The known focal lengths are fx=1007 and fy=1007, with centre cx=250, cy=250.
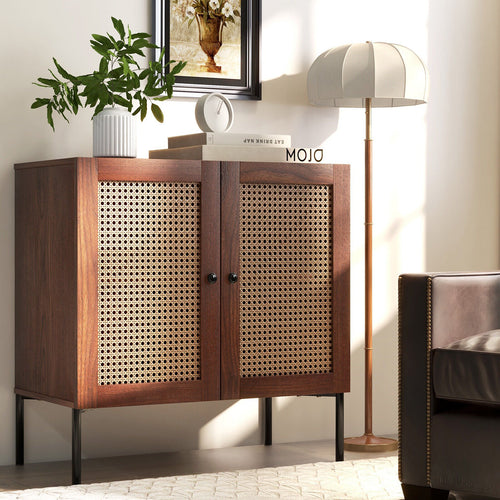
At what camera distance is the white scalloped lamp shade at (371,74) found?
332 centimetres

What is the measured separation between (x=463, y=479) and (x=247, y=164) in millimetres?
1122

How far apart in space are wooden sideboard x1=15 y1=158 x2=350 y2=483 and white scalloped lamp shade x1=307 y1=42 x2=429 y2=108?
33cm

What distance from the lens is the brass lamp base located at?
3.46 metres

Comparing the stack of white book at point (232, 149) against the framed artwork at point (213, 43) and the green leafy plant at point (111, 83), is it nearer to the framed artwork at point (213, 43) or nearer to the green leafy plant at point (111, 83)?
the green leafy plant at point (111, 83)

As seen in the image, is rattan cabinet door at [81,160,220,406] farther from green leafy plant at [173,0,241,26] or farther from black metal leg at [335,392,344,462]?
green leafy plant at [173,0,241,26]

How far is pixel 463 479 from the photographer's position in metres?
2.53

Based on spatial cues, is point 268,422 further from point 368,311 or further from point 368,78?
point 368,78

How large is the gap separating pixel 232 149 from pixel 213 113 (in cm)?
17

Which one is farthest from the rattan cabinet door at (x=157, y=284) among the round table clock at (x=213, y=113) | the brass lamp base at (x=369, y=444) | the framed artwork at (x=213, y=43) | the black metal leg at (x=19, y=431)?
the brass lamp base at (x=369, y=444)

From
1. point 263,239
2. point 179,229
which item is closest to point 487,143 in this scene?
point 263,239

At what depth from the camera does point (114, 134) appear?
298cm

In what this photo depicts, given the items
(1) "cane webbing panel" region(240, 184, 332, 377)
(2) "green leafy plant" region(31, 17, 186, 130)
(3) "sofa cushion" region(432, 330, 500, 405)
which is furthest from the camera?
(1) "cane webbing panel" region(240, 184, 332, 377)

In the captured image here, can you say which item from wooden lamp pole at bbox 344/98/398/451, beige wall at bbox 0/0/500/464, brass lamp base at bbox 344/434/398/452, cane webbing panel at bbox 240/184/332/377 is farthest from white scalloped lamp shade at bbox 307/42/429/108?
brass lamp base at bbox 344/434/398/452

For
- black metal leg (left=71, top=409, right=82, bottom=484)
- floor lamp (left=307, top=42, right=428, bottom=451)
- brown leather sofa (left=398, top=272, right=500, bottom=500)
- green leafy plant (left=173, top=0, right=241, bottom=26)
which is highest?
green leafy plant (left=173, top=0, right=241, bottom=26)
